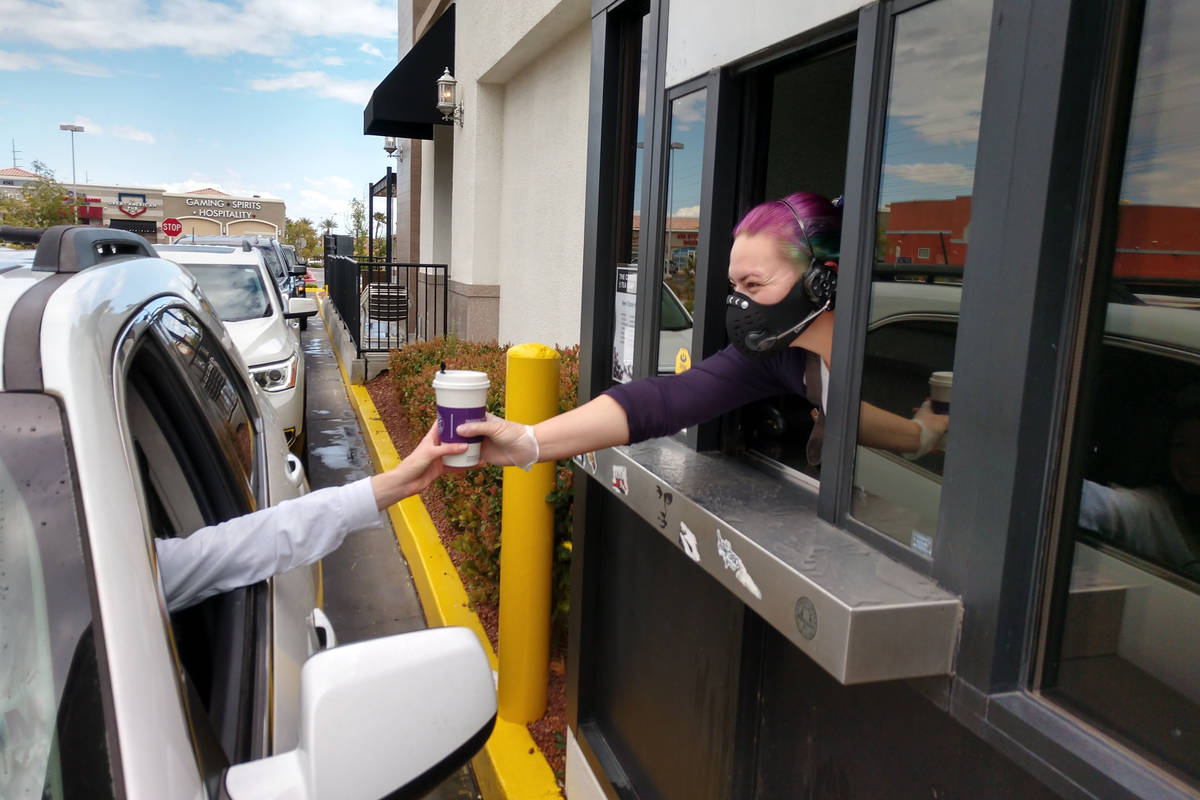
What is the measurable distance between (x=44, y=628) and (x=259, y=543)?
70 centimetres

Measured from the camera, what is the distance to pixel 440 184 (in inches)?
545

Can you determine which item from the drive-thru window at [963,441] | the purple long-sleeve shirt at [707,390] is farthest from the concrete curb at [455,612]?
the drive-thru window at [963,441]

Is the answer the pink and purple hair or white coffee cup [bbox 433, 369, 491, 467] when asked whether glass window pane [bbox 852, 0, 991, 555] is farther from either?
white coffee cup [bbox 433, 369, 491, 467]

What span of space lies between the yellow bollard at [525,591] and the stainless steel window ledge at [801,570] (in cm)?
123

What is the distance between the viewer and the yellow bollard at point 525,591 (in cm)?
349

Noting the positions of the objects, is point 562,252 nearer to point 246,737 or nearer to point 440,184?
point 246,737

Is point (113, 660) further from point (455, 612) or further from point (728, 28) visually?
point (455, 612)

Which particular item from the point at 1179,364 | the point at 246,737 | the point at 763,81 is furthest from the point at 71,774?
the point at 763,81

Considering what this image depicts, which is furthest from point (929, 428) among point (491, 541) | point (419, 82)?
point (419, 82)

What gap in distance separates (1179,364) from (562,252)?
20.7ft

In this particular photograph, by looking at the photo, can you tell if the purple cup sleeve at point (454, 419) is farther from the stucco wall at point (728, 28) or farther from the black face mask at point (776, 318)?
the stucco wall at point (728, 28)

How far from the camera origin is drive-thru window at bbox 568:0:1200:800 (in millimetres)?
1147

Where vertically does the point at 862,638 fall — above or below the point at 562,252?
below

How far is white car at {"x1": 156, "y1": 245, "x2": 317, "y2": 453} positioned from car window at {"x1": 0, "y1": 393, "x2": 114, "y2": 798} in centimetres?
555
